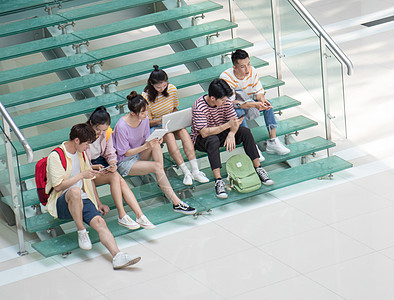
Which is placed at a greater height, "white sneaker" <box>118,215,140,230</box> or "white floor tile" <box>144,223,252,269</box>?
"white sneaker" <box>118,215,140,230</box>

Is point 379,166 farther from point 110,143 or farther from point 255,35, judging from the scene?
point 255,35

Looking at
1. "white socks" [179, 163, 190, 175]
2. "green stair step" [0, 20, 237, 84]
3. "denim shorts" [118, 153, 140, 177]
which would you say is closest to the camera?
"denim shorts" [118, 153, 140, 177]

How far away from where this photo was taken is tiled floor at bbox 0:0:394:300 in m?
5.61

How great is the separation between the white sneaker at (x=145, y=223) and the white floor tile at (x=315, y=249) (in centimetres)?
96

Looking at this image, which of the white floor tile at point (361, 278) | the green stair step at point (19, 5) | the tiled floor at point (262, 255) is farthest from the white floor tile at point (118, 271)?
the green stair step at point (19, 5)

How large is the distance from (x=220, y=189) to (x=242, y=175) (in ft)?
0.77

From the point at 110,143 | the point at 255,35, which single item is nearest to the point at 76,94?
the point at 110,143

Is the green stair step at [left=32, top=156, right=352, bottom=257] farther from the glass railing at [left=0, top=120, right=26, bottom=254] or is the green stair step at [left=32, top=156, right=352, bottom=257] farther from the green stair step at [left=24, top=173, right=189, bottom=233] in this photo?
the glass railing at [left=0, top=120, right=26, bottom=254]

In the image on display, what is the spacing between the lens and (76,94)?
26.0 feet

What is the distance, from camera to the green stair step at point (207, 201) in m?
6.31

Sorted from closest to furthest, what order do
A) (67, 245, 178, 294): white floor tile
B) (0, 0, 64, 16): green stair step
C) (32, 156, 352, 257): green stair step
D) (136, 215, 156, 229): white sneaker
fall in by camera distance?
(67, 245, 178, 294): white floor tile → (32, 156, 352, 257): green stair step → (136, 215, 156, 229): white sneaker → (0, 0, 64, 16): green stair step

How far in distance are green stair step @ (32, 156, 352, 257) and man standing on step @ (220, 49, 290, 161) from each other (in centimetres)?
29

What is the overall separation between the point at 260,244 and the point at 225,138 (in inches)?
47.9

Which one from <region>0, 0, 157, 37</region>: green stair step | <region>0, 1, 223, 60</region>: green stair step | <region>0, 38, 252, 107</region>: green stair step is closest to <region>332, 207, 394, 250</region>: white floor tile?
<region>0, 38, 252, 107</region>: green stair step
